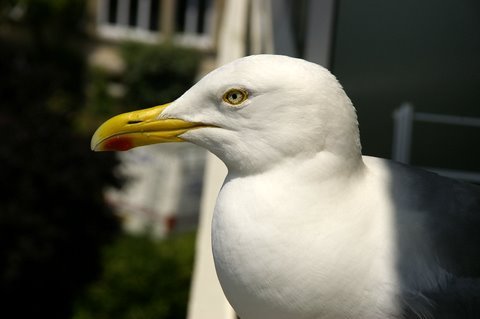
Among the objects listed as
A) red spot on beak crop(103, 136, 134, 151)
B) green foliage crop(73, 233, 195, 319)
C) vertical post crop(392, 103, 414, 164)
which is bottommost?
green foliage crop(73, 233, 195, 319)

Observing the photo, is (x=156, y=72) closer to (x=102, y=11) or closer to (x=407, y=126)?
(x=102, y=11)

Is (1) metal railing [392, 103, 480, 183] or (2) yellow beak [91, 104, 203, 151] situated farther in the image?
(1) metal railing [392, 103, 480, 183]

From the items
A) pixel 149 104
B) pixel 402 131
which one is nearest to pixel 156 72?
pixel 149 104

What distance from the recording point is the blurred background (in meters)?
2.37

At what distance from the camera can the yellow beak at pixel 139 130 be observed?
1.39 m

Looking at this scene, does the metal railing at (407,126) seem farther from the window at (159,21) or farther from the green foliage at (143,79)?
the window at (159,21)

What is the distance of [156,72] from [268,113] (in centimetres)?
1123

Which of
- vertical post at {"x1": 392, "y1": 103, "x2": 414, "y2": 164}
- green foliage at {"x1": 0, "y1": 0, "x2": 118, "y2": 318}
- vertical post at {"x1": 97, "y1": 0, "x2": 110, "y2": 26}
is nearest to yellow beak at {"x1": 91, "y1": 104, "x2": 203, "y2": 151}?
vertical post at {"x1": 392, "y1": 103, "x2": 414, "y2": 164}

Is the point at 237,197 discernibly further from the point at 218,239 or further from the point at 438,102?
the point at 438,102

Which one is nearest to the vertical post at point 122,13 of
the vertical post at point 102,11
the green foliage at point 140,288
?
the vertical post at point 102,11

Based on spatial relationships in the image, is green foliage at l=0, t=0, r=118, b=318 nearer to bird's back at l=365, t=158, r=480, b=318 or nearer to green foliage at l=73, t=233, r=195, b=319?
green foliage at l=73, t=233, r=195, b=319

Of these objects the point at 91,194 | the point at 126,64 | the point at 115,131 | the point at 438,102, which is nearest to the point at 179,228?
the point at 91,194

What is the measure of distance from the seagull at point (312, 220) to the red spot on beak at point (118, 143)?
142 mm

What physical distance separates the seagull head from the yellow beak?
2 cm
